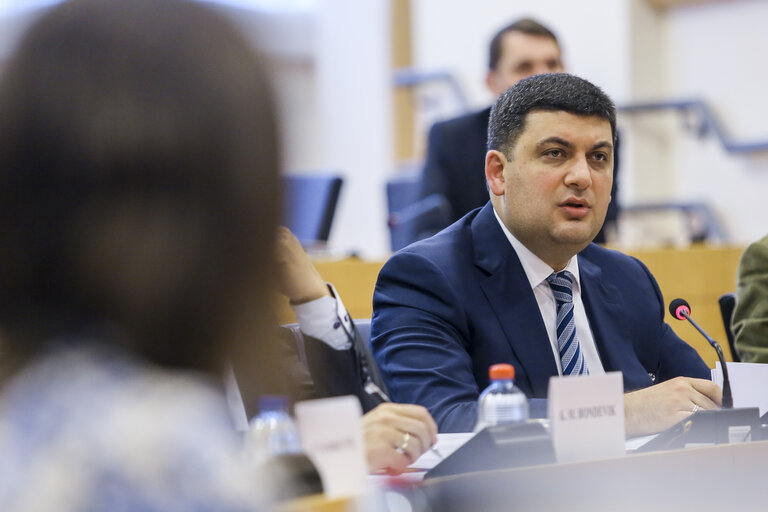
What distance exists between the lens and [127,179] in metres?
0.76

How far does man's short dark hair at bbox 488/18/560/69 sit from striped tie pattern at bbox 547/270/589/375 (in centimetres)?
162

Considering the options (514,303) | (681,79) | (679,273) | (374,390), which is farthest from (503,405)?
(681,79)

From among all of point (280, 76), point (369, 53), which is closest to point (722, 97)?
point (369, 53)

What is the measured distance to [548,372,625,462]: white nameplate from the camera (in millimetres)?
1363

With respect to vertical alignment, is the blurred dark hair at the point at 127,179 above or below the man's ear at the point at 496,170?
above

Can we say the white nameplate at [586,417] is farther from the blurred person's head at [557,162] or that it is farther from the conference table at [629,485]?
the blurred person's head at [557,162]

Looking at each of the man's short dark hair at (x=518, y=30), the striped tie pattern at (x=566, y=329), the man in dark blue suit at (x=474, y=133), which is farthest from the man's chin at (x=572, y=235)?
the man's short dark hair at (x=518, y=30)

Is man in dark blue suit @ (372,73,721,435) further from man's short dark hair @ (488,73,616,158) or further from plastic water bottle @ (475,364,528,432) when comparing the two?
plastic water bottle @ (475,364,528,432)

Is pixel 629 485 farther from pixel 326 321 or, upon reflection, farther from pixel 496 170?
pixel 496 170

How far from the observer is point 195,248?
0.79 metres

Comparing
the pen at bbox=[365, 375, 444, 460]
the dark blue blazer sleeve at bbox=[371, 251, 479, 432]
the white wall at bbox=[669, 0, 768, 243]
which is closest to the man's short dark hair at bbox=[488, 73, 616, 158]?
the dark blue blazer sleeve at bbox=[371, 251, 479, 432]

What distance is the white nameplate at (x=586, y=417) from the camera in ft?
4.47

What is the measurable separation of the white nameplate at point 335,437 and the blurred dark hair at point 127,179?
0.38m

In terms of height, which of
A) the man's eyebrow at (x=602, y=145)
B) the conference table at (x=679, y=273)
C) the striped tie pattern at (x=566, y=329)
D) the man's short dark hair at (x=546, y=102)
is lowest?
the conference table at (x=679, y=273)
